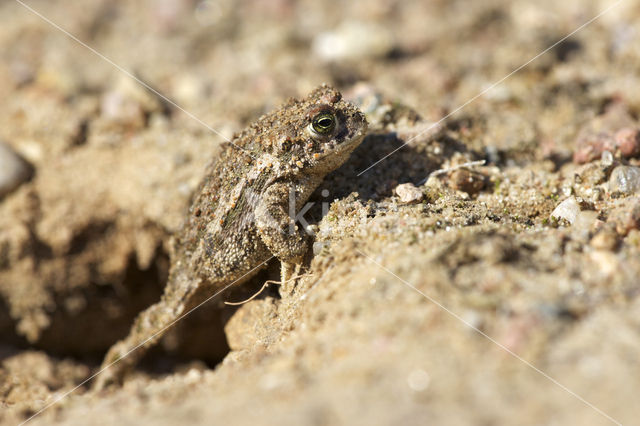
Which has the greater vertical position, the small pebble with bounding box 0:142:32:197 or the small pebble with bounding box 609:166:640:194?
the small pebble with bounding box 0:142:32:197

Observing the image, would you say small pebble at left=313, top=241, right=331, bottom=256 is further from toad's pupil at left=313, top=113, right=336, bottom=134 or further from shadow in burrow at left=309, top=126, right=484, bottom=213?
toad's pupil at left=313, top=113, right=336, bottom=134

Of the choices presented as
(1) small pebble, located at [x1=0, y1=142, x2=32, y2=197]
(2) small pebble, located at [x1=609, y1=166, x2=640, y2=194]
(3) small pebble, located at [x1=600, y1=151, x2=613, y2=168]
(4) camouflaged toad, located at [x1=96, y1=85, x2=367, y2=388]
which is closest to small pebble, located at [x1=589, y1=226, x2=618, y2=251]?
(2) small pebble, located at [x1=609, y1=166, x2=640, y2=194]

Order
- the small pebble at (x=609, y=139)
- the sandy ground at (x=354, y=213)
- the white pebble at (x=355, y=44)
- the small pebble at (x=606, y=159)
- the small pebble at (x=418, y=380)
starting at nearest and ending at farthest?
A: the small pebble at (x=418, y=380) → the sandy ground at (x=354, y=213) → the small pebble at (x=606, y=159) → the small pebble at (x=609, y=139) → the white pebble at (x=355, y=44)

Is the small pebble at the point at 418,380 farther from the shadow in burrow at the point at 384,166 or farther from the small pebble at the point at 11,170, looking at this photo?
the small pebble at the point at 11,170

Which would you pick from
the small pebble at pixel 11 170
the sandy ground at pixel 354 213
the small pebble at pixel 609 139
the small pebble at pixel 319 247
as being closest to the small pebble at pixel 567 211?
the sandy ground at pixel 354 213

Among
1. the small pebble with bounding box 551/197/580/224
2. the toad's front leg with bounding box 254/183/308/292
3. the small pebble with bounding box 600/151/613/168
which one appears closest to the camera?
the small pebble with bounding box 551/197/580/224

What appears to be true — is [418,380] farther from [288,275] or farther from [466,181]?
[466,181]
